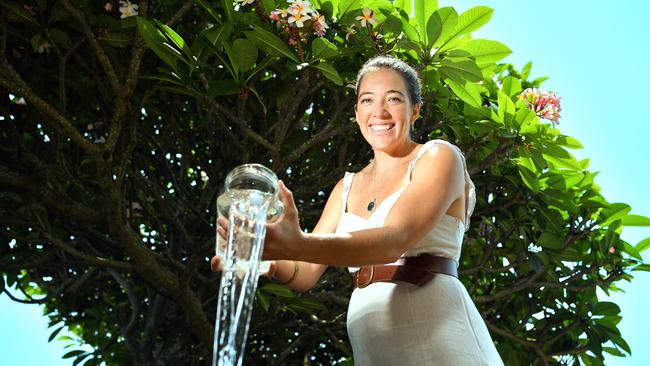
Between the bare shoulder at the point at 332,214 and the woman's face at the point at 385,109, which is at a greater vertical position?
the woman's face at the point at 385,109

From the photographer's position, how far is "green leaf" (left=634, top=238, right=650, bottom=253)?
3.13 m

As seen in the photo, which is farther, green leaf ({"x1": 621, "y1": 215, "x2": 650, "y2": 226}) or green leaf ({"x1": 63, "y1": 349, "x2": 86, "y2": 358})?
green leaf ({"x1": 63, "y1": 349, "x2": 86, "y2": 358})

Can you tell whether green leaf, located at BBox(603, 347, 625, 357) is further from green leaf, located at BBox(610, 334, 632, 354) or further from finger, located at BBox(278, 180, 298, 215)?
finger, located at BBox(278, 180, 298, 215)

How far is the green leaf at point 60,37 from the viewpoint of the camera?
2.49 metres

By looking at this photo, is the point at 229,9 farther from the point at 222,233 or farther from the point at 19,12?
the point at 222,233

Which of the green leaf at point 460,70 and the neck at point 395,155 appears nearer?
the neck at point 395,155

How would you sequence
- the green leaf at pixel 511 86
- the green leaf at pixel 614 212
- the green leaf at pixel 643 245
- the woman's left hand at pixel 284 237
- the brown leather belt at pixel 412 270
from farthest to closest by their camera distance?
the green leaf at pixel 643 245, the green leaf at pixel 614 212, the green leaf at pixel 511 86, the brown leather belt at pixel 412 270, the woman's left hand at pixel 284 237

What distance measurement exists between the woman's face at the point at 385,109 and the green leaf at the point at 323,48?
0.72 meters

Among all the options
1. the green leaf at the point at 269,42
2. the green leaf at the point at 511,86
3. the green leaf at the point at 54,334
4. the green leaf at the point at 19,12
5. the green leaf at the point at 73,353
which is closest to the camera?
the green leaf at the point at 269,42

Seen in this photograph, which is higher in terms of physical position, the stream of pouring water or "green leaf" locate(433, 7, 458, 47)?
"green leaf" locate(433, 7, 458, 47)

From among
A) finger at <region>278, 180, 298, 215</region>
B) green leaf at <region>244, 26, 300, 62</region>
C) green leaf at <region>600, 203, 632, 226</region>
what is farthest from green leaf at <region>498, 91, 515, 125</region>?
finger at <region>278, 180, 298, 215</region>

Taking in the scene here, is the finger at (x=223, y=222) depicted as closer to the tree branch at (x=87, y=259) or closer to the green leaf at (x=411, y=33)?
the green leaf at (x=411, y=33)

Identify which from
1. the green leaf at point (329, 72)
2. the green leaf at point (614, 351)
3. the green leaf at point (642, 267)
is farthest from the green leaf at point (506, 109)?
the green leaf at point (614, 351)

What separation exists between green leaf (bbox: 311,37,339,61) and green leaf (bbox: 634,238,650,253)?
1454 mm
